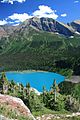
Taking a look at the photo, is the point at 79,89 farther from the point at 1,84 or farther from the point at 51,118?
the point at 51,118

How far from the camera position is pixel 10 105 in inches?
938

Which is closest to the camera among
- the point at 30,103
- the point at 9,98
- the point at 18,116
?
the point at 18,116

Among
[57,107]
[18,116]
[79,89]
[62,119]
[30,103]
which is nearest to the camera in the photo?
[18,116]

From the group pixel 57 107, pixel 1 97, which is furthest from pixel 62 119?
pixel 57 107

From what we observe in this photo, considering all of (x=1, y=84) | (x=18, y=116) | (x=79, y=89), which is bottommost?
(x=79, y=89)

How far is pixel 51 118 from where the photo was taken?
1821 inches

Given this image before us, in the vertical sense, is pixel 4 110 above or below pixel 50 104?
above

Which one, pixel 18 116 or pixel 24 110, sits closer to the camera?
pixel 18 116

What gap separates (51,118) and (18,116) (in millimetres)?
24659

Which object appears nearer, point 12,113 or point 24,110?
point 12,113

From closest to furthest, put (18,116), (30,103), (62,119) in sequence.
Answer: (18,116), (62,119), (30,103)

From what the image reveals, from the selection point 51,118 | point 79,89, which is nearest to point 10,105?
point 51,118

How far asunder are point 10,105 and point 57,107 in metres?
56.7

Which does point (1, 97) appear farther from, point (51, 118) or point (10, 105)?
point (51, 118)
